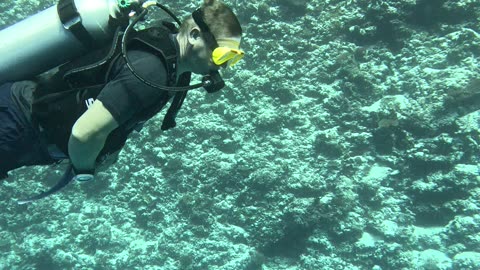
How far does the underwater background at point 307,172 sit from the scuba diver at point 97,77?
6238mm

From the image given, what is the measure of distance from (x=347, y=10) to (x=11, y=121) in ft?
30.9

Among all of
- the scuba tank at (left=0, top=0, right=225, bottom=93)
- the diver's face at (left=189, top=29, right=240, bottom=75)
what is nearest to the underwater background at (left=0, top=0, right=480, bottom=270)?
the diver's face at (left=189, top=29, right=240, bottom=75)

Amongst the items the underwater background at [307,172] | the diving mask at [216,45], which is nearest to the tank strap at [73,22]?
the diving mask at [216,45]

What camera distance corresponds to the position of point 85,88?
80.3 inches

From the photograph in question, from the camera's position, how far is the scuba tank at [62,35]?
6.86 feet

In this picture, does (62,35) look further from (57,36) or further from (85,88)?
(85,88)

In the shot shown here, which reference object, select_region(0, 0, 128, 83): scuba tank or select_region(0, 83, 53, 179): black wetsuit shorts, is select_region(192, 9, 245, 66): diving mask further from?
select_region(0, 83, 53, 179): black wetsuit shorts

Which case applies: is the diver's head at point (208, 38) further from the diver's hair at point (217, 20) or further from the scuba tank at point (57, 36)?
the scuba tank at point (57, 36)

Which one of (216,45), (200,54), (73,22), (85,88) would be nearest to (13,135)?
(85,88)

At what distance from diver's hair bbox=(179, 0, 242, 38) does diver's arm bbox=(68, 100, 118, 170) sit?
2.23 ft

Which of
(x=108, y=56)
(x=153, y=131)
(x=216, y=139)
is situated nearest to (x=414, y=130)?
(x=216, y=139)

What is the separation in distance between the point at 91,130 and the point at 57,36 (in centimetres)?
69

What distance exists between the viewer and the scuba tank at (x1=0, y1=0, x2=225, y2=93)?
→ 2.09 meters

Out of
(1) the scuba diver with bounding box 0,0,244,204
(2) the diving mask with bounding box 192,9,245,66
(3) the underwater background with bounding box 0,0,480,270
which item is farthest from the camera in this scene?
(3) the underwater background with bounding box 0,0,480,270
